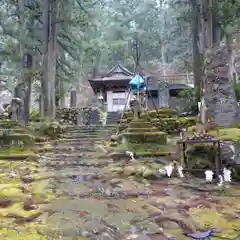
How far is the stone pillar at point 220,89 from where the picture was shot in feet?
32.2

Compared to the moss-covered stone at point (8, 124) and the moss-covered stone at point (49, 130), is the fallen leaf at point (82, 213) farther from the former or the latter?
the moss-covered stone at point (49, 130)

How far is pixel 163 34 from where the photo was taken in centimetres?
3425

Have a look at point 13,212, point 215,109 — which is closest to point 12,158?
point 13,212

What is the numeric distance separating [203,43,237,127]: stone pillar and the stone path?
391 centimetres

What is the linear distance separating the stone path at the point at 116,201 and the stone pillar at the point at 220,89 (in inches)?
154

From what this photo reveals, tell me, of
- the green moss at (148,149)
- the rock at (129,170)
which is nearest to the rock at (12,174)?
the rock at (129,170)

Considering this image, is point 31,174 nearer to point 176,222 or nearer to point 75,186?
point 75,186

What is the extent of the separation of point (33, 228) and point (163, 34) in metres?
33.1

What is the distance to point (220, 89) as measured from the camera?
38.0 ft

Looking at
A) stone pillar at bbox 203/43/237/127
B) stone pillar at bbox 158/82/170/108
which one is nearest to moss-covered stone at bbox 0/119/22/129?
stone pillar at bbox 203/43/237/127

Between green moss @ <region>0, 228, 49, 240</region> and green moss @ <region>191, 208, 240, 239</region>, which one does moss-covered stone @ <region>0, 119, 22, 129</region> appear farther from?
green moss @ <region>191, 208, 240, 239</region>

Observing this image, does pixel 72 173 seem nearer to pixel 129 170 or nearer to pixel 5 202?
pixel 129 170

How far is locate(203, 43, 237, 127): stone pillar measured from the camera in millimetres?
9828

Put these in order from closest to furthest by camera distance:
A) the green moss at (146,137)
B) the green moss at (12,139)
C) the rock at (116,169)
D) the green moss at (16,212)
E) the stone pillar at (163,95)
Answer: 1. the green moss at (16,212)
2. the rock at (116,169)
3. the green moss at (146,137)
4. the green moss at (12,139)
5. the stone pillar at (163,95)
